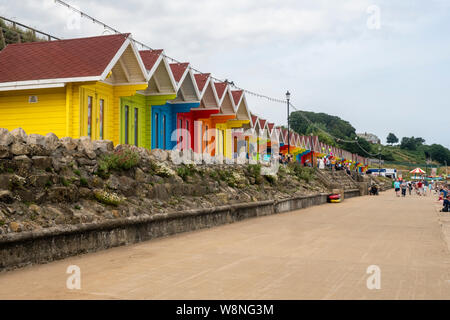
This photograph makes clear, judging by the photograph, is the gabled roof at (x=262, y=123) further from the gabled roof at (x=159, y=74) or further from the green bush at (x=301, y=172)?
the gabled roof at (x=159, y=74)

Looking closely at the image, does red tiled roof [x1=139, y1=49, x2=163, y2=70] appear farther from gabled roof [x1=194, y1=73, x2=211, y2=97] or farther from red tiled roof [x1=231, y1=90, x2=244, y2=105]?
red tiled roof [x1=231, y1=90, x2=244, y2=105]

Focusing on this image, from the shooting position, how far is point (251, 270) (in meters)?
7.40

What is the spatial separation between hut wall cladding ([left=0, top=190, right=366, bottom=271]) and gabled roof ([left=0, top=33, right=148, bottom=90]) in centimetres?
555

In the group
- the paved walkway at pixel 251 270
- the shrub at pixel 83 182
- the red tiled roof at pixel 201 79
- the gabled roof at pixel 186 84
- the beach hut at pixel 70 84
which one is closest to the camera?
the paved walkway at pixel 251 270

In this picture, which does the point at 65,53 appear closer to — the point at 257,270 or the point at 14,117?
the point at 14,117

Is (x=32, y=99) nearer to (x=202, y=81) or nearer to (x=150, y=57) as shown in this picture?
(x=150, y=57)

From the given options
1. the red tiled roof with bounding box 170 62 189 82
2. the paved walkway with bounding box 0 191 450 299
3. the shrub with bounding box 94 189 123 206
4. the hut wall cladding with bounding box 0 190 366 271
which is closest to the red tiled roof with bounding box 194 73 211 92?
the red tiled roof with bounding box 170 62 189 82

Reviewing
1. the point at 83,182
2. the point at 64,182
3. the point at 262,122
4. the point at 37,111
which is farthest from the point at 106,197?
the point at 262,122

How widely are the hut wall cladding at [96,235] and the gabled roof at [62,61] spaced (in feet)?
18.2

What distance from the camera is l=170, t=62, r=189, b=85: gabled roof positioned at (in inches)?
786

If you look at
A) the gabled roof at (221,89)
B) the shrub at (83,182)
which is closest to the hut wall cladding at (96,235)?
the shrub at (83,182)

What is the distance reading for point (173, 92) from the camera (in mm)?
19531

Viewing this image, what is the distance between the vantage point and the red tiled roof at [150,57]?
1806 cm

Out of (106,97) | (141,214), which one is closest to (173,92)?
(106,97)
